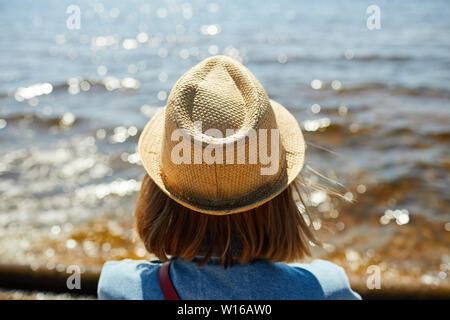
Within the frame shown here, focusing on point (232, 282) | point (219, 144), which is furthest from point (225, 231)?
point (219, 144)

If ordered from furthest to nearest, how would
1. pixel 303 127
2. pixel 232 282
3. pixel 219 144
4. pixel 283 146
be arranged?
pixel 303 127 < pixel 283 146 < pixel 232 282 < pixel 219 144

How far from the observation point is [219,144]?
3.94ft

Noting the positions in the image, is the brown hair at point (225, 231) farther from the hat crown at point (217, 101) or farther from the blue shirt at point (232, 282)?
the hat crown at point (217, 101)

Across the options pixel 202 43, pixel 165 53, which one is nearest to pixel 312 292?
pixel 165 53

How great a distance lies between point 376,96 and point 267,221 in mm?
6444

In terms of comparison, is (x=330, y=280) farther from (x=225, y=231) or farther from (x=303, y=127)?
(x=303, y=127)

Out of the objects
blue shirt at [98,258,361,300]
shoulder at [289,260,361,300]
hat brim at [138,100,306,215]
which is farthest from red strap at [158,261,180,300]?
shoulder at [289,260,361,300]

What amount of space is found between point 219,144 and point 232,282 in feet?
1.48

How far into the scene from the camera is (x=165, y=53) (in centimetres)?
1230

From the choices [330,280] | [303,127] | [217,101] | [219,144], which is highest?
[217,101]

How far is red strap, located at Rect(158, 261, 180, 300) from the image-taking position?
1.32 meters

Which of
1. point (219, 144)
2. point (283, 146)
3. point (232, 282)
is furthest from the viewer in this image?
point (283, 146)

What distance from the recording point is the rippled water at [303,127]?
3430 mm

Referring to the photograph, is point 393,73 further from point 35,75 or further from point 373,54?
point 35,75
